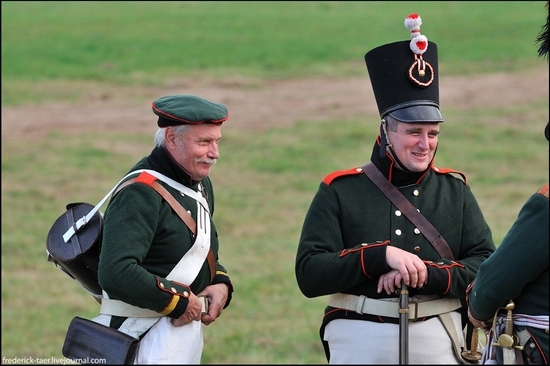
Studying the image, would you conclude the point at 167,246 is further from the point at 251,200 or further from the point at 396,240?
the point at 251,200

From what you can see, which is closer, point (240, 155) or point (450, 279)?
point (450, 279)

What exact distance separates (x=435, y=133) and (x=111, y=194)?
5.78ft

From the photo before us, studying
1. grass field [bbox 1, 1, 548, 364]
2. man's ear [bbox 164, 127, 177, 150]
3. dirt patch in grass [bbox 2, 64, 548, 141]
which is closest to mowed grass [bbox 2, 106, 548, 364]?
grass field [bbox 1, 1, 548, 364]

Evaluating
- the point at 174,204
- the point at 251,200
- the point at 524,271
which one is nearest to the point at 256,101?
the point at 251,200

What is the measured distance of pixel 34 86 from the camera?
27234 mm

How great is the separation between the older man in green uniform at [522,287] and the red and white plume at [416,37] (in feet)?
2.50

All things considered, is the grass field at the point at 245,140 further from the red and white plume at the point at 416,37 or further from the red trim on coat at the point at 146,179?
the red and white plume at the point at 416,37

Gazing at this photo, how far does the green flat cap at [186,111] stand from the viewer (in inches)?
201

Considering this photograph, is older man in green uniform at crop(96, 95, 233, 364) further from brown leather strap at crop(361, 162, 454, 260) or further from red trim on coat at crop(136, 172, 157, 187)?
brown leather strap at crop(361, 162, 454, 260)

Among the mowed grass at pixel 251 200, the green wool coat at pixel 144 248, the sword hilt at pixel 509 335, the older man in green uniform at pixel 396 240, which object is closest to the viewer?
the sword hilt at pixel 509 335

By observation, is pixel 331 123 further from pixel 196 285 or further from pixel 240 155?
pixel 196 285

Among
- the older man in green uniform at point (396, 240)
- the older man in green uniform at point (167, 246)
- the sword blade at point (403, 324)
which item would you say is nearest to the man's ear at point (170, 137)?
the older man in green uniform at point (167, 246)

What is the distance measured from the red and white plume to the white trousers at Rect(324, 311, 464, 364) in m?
1.44

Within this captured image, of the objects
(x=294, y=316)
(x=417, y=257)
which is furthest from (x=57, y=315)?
(x=417, y=257)
